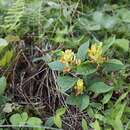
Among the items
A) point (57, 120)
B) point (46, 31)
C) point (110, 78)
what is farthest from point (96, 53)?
point (46, 31)

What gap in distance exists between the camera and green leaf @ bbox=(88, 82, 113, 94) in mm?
1277

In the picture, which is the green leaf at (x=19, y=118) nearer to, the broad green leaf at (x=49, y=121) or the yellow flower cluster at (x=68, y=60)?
the broad green leaf at (x=49, y=121)

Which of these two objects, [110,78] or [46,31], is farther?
[46,31]

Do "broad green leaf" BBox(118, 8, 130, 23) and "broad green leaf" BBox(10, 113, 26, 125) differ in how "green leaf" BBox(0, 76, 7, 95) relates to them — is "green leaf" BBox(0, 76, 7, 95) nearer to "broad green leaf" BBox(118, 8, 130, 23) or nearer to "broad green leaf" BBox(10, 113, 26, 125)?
"broad green leaf" BBox(10, 113, 26, 125)

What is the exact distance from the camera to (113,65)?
51.0 inches

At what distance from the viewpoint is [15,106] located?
4.40 ft

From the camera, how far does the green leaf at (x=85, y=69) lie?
127 centimetres

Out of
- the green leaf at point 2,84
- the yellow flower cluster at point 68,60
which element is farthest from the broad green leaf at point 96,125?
the green leaf at point 2,84

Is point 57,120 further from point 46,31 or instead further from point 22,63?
point 46,31

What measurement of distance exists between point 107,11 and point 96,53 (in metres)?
0.48

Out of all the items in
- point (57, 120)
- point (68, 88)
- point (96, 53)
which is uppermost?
point (96, 53)

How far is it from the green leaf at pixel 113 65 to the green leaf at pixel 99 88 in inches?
2.2

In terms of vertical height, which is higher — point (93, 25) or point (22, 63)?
point (93, 25)

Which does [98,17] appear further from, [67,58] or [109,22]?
[67,58]
